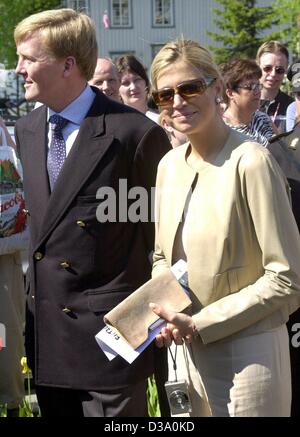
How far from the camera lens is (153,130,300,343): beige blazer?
286 centimetres

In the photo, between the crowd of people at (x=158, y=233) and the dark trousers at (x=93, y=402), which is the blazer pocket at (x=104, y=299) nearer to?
the crowd of people at (x=158, y=233)

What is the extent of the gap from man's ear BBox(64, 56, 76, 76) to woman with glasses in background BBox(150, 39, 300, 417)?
580 mm

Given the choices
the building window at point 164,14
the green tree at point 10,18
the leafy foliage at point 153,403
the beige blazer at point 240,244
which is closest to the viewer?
the beige blazer at point 240,244

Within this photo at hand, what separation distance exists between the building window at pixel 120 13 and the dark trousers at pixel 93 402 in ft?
184

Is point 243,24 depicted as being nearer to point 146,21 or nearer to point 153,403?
point 146,21

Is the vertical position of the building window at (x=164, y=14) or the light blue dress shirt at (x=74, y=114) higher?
the light blue dress shirt at (x=74, y=114)

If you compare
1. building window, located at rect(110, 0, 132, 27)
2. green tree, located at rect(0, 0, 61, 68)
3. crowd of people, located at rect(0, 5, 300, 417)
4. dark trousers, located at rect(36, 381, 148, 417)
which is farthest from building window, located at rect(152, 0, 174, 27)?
dark trousers, located at rect(36, 381, 148, 417)

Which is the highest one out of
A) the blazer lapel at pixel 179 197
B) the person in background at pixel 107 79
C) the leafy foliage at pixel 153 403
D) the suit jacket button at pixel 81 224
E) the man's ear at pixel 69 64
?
the man's ear at pixel 69 64

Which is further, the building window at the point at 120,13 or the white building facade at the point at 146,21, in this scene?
the building window at the point at 120,13

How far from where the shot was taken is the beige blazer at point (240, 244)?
2.86 metres

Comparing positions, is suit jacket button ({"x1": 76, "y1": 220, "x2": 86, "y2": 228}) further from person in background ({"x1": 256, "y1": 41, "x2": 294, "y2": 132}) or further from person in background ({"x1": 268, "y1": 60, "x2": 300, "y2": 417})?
person in background ({"x1": 256, "y1": 41, "x2": 294, "y2": 132})

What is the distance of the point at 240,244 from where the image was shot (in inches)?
115

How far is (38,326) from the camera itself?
356 cm

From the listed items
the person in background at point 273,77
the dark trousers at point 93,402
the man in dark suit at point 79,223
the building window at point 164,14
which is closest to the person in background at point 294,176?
the man in dark suit at point 79,223
